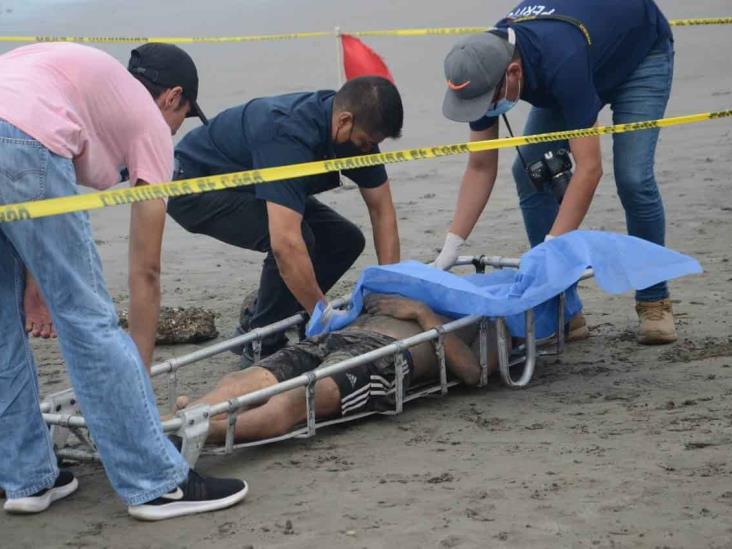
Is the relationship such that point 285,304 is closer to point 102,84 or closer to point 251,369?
point 251,369

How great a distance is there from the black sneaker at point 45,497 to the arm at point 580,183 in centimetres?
214

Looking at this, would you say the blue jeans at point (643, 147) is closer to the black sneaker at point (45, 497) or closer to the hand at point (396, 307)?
the hand at point (396, 307)

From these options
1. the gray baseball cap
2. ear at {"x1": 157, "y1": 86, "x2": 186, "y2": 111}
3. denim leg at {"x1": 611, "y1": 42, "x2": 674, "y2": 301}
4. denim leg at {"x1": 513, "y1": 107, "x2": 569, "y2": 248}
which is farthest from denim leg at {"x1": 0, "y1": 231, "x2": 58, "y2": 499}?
denim leg at {"x1": 611, "y1": 42, "x2": 674, "y2": 301}

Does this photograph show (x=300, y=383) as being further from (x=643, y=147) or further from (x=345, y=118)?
(x=643, y=147)

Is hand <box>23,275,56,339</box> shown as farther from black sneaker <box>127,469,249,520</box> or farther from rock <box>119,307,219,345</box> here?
rock <box>119,307,219,345</box>

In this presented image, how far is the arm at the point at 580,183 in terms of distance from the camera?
5.13 m

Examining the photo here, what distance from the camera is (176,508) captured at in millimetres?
3703

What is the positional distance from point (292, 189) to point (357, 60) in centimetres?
476

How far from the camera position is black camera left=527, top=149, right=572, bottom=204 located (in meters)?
5.53

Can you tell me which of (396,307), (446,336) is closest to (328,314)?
(396,307)

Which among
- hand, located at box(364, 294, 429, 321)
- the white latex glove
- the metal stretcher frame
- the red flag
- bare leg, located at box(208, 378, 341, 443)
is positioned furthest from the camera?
the red flag

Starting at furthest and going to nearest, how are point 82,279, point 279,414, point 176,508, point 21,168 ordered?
point 279,414 < point 176,508 < point 82,279 < point 21,168

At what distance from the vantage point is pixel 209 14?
16.9 m

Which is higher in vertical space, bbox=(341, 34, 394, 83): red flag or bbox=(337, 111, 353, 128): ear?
bbox=(341, 34, 394, 83): red flag
